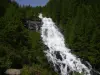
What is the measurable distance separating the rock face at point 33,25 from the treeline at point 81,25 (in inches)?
142

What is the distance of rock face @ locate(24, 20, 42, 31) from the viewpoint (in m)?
53.0

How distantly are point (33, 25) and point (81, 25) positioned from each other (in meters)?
11.5

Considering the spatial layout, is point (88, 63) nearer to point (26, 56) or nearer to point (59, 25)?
point (26, 56)

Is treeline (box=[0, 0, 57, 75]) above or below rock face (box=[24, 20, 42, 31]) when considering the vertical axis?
below

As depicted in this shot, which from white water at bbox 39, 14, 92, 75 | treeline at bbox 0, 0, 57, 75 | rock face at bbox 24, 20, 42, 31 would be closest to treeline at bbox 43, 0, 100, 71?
white water at bbox 39, 14, 92, 75

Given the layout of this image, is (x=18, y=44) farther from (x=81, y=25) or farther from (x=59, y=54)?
(x=81, y=25)

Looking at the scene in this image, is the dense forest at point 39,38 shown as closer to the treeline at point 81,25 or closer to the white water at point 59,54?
the treeline at point 81,25

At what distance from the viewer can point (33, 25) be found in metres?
53.6

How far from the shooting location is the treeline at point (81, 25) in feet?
138

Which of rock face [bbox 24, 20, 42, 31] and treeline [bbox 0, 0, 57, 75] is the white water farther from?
treeline [bbox 0, 0, 57, 75]

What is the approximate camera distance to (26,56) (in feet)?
136

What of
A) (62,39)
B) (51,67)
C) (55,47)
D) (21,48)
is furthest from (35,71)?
(62,39)

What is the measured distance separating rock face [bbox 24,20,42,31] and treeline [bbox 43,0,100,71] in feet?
11.8

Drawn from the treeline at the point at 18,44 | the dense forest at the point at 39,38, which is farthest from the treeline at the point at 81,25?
the treeline at the point at 18,44
